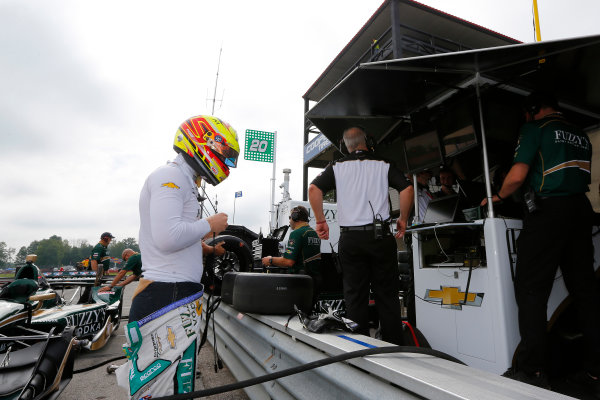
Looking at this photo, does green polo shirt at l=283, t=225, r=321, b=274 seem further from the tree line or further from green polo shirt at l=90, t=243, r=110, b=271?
the tree line

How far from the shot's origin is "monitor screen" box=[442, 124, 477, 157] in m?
3.14

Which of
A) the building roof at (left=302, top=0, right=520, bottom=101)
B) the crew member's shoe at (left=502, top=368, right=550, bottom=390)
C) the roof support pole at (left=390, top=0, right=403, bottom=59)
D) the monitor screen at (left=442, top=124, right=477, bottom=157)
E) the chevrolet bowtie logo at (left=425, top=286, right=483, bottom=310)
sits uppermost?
the building roof at (left=302, top=0, right=520, bottom=101)

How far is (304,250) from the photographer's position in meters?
4.32

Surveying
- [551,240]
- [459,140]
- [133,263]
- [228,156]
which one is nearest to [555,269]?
[551,240]

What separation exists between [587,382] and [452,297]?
0.95 meters

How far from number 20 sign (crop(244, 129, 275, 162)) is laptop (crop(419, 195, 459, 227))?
13.9 m

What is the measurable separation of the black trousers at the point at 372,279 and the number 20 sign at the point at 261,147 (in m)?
14.6

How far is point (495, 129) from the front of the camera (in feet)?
11.9

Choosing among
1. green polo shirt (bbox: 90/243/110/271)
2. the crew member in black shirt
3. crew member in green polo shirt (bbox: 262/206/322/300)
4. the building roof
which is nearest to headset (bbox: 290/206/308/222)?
crew member in green polo shirt (bbox: 262/206/322/300)

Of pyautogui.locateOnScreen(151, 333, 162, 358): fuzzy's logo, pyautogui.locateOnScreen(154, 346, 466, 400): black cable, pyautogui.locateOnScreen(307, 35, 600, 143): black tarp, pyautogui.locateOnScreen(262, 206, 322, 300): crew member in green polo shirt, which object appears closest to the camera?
pyautogui.locateOnScreen(154, 346, 466, 400): black cable

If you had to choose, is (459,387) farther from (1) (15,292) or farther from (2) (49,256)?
(2) (49,256)

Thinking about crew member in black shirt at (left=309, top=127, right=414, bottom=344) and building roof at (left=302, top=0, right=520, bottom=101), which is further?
building roof at (left=302, top=0, right=520, bottom=101)

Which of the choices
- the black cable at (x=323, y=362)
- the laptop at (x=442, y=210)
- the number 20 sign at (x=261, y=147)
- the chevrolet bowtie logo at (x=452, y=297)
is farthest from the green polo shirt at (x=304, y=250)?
the number 20 sign at (x=261, y=147)

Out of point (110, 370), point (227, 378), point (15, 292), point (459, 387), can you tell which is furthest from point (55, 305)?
point (459, 387)
